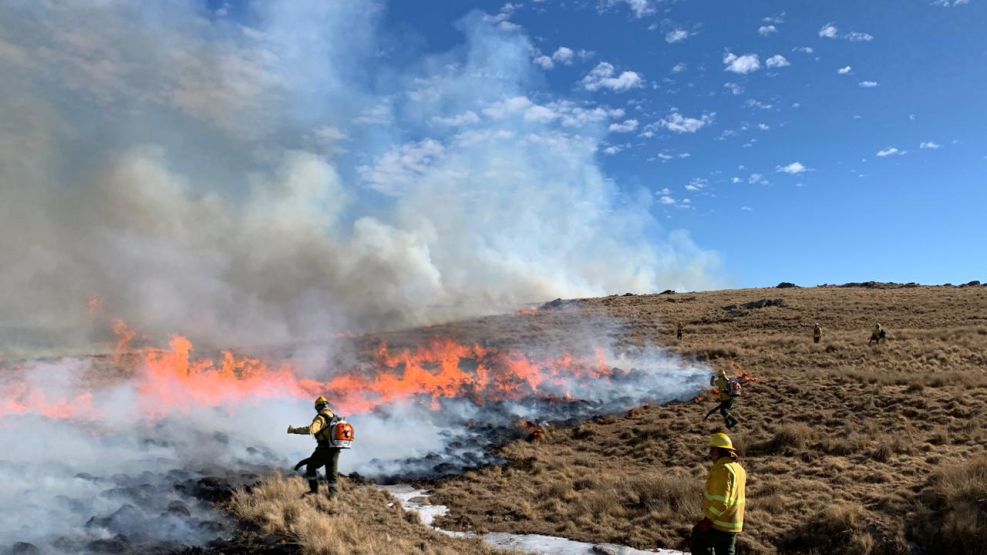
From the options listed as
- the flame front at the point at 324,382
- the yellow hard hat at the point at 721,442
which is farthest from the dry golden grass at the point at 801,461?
the flame front at the point at 324,382

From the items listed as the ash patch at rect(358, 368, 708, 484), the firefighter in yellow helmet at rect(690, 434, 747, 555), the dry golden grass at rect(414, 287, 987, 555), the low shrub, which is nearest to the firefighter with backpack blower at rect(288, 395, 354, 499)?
the dry golden grass at rect(414, 287, 987, 555)

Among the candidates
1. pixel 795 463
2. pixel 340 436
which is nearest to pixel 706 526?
pixel 340 436

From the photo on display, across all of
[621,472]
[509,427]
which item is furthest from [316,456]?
[509,427]

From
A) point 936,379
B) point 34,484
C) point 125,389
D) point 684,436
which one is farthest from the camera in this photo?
point 936,379

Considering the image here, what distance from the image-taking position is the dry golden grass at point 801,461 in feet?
37.6

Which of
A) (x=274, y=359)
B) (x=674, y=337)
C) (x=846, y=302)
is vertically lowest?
(x=274, y=359)

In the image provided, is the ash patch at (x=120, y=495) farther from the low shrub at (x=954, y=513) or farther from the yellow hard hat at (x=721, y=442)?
the low shrub at (x=954, y=513)

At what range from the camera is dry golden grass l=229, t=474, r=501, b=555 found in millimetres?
9188

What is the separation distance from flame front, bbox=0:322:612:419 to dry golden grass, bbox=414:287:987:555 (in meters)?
6.89

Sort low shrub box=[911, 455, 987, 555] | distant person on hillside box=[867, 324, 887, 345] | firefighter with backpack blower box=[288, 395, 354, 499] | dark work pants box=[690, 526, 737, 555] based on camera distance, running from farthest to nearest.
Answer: distant person on hillside box=[867, 324, 887, 345] < firefighter with backpack blower box=[288, 395, 354, 499] < low shrub box=[911, 455, 987, 555] < dark work pants box=[690, 526, 737, 555]

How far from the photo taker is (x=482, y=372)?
109 feet

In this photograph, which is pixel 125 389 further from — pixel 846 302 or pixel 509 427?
pixel 846 302

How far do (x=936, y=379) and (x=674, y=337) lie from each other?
22796 mm

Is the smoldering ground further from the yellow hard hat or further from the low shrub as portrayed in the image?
the low shrub
